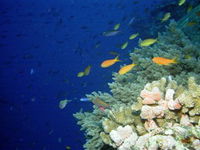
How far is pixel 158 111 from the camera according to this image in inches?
94.0

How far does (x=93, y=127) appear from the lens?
12.0ft

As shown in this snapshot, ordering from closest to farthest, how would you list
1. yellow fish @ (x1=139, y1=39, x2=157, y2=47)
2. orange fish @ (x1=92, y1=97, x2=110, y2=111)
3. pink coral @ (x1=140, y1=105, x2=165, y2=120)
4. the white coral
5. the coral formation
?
the coral formation, the white coral, pink coral @ (x1=140, y1=105, x2=165, y2=120), orange fish @ (x1=92, y1=97, x2=110, y2=111), yellow fish @ (x1=139, y1=39, x2=157, y2=47)

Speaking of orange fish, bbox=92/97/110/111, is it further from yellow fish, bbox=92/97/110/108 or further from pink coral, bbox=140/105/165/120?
pink coral, bbox=140/105/165/120

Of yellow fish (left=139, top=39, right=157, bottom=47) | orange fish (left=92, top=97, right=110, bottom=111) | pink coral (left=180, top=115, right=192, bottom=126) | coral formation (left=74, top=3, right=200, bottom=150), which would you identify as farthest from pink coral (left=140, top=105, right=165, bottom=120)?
yellow fish (left=139, top=39, right=157, bottom=47)

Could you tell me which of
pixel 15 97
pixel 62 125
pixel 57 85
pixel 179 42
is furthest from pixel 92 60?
pixel 179 42

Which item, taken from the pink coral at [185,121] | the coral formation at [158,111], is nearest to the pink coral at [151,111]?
the coral formation at [158,111]

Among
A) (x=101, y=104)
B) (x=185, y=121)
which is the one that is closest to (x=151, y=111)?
(x=185, y=121)

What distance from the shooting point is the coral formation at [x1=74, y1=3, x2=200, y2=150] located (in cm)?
192

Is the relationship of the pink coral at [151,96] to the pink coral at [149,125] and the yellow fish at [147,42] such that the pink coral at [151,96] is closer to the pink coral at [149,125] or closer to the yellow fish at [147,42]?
Result: the pink coral at [149,125]

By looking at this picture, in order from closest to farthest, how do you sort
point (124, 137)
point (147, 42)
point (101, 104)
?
point (124, 137)
point (101, 104)
point (147, 42)

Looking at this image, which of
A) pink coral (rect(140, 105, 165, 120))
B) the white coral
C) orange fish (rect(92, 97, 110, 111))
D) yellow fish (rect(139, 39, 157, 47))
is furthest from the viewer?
yellow fish (rect(139, 39, 157, 47))

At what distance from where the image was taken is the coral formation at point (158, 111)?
1918 mm

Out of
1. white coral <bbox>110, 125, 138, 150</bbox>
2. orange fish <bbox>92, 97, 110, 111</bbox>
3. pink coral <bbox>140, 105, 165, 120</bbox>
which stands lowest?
orange fish <bbox>92, 97, 110, 111</bbox>

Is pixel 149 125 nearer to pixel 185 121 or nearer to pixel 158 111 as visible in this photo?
pixel 158 111
